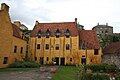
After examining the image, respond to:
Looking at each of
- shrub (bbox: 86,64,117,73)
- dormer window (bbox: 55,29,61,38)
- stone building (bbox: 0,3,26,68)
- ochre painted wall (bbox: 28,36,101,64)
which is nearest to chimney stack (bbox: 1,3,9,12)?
stone building (bbox: 0,3,26,68)

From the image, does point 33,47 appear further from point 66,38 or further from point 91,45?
point 91,45

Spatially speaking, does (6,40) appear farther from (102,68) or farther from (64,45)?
(102,68)

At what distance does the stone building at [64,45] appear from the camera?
44.8 m

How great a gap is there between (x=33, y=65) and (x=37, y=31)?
15186 mm

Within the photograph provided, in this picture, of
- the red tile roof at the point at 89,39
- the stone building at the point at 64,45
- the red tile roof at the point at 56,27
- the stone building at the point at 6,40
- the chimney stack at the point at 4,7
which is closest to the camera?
the stone building at the point at 6,40

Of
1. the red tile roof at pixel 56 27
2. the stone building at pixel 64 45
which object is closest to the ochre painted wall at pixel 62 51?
the stone building at pixel 64 45

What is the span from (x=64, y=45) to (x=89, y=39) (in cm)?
678

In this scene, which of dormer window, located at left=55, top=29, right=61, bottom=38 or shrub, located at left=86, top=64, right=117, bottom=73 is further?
dormer window, located at left=55, top=29, right=61, bottom=38

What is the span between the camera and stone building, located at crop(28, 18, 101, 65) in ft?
147

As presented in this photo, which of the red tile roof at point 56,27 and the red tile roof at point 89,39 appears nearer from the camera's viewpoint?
the red tile roof at point 89,39

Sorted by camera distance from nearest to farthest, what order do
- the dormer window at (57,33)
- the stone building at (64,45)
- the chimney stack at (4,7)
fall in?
the chimney stack at (4,7) < the stone building at (64,45) < the dormer window at (57,33)

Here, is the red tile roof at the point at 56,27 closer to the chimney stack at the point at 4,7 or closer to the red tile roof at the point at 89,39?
the red tile roof at the point at 89,39

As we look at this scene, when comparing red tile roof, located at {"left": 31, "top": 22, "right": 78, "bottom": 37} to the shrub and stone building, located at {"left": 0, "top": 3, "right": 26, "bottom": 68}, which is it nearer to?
stone building, located at {"left": 0, "top": 3, "right": 26, "bottom": 68}

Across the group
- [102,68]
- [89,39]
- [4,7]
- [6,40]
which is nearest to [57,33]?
[89,39]
